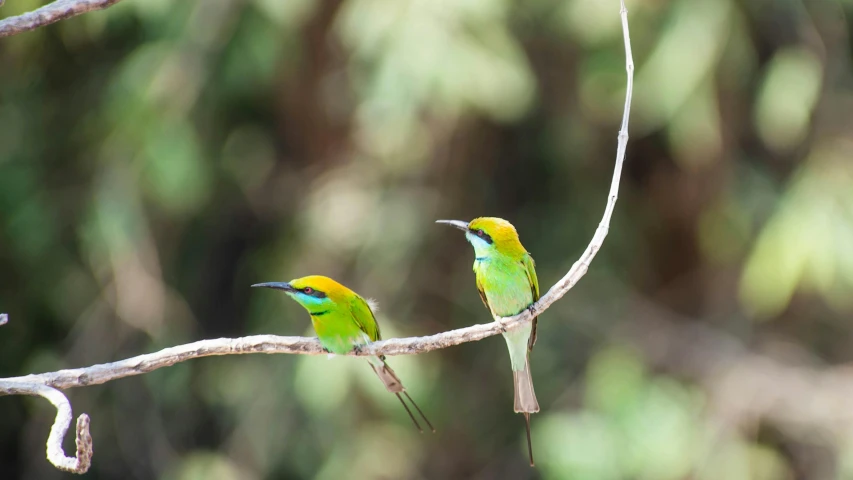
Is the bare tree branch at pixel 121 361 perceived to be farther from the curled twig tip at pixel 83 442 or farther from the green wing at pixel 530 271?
the green wing at pixel 530 271

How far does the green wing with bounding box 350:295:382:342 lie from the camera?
2.41 metres

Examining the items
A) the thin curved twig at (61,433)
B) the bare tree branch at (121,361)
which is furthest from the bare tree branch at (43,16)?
the thin curved twig at (61,433)

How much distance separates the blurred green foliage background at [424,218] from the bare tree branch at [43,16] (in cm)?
264

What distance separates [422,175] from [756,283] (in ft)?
5.50

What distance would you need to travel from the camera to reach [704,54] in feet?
14.7

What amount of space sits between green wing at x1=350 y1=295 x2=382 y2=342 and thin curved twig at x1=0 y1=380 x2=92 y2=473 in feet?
3.12

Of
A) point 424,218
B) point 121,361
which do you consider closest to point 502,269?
point 121,361

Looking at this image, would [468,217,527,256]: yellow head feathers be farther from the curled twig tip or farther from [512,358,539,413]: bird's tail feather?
the curled twig tip

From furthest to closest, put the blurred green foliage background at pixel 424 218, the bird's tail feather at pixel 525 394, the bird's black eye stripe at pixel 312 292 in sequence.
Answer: the blurred green foliage background at pixel 424 218 → the bird's black eye stripe at pixel 312 292 → the bird's tail feather at pixel 525 394

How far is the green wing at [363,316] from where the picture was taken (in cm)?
241

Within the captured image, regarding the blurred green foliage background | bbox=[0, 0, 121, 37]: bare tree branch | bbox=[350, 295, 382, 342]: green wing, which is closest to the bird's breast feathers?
bbox=[350, 295, 382, 342]: green wing

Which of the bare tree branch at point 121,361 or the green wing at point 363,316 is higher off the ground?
the bare tree branch at point 121,361

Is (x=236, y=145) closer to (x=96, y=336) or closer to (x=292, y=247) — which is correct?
(x=292, y=247)

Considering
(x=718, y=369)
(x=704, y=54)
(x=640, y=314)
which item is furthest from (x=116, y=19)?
(x=718, y=369)
